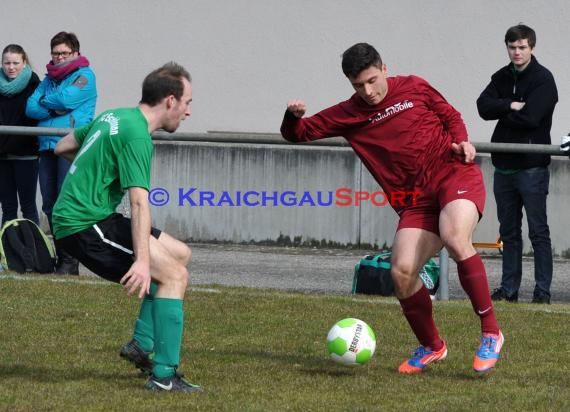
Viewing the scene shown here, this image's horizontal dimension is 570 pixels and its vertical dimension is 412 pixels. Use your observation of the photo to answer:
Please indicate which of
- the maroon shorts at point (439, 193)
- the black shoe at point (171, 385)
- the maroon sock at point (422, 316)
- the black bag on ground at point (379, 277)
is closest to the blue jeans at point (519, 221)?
the black bag on ground at point (379, 277)

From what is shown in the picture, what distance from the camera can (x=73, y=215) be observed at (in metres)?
6.82

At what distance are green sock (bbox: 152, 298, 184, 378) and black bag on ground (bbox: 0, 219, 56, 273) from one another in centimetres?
494

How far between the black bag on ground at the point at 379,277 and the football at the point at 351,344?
315 centimetres

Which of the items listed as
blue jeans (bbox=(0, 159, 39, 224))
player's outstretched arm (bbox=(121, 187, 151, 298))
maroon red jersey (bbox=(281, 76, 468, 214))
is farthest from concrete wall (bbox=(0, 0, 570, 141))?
player's outstretched arm (bbox=(121, 187, 151, 298))

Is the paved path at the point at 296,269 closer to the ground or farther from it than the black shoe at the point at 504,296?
closer to the ground

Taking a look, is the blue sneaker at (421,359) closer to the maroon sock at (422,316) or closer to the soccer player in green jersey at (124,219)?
the maroon sock at (422,316)

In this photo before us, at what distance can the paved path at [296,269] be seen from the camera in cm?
1191

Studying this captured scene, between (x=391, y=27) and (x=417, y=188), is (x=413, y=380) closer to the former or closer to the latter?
(x=417, y=188)

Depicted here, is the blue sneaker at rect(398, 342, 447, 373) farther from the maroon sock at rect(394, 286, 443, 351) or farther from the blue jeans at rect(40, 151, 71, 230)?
the blue jeans at rect(40, 151, 71, 230)

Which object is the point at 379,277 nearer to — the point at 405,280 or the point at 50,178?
the point at 50,178

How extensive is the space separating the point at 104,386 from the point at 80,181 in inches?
42.1

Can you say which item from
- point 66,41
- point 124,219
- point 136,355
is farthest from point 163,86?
point 66,41

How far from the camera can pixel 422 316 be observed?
25.4ft

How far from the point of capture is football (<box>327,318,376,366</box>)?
24.7 feet
